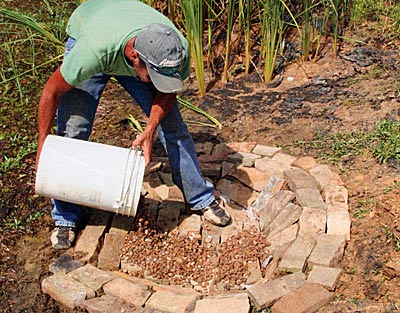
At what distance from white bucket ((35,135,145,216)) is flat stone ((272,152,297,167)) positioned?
117cm

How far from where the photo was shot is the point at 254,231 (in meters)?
3.38

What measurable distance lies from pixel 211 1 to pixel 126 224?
1982 mm

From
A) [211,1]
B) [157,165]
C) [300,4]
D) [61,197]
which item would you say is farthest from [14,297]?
[300,4]

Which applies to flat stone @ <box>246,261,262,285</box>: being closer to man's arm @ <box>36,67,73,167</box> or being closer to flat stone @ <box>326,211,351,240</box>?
flat stone @ <box>326,211,351,240</box>

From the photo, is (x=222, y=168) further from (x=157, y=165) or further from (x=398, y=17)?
(x=398, y=17)

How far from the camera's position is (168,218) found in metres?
3.45

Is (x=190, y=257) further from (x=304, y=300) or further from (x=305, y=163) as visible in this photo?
(x=305, y=163)

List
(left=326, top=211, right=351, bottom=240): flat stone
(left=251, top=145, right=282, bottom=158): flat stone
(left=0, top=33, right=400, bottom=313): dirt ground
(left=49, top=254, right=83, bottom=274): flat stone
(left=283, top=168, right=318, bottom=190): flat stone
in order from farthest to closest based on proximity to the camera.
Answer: (left=251, top=145, right=282, bottom=158): flat stone
(left=283, top=168, right=318, bottom=190): flat stone
(left=326, top=211, right=351, bottom=240): flat stone
(left=49, top=254, right=83, bottom=274): flat stone
(left=0, top=33, right=400, bottom=313): dirt ground

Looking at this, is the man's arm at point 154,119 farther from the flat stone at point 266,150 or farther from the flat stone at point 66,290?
the flat stone at point 266,150

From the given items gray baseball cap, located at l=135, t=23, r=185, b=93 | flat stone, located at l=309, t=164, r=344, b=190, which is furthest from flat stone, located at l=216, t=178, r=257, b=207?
gray baseball cap, located at l=135, t=23, r=185, b=93

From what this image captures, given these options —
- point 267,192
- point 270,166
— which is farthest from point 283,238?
point 270,166

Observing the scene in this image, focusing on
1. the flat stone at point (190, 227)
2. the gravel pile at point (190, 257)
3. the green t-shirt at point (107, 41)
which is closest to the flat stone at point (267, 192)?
the gravel pile at point (190, 257)

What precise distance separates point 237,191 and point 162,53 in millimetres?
1363

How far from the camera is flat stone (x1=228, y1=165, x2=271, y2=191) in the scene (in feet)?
12.1
